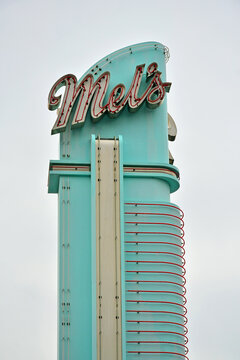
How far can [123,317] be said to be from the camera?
26.7m

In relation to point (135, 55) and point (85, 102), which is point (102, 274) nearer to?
point (85, 102)

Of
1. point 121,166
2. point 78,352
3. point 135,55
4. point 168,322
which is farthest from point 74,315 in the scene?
point 135,55

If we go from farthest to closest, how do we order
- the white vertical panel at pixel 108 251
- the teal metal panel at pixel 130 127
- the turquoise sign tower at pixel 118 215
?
the teal metal panel at pixel 130 127, the turquoise sign tower at pixel 118 215, the white vertical panel at pixel 108 251

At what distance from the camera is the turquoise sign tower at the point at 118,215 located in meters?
26.8

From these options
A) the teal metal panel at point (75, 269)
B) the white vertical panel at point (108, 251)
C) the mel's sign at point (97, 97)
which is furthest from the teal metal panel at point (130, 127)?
the teal metal panel at point (75, 269)

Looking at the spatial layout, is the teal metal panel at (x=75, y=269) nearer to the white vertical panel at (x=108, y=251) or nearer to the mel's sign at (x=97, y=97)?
the white vertical panel at (x=108, y=251)

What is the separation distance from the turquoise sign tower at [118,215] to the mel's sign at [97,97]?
31mm

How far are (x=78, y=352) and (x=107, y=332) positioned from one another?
0.98 m

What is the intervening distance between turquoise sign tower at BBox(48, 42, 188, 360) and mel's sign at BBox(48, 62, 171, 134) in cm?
3

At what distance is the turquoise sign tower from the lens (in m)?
26.8

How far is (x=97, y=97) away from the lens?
29266 millimetres

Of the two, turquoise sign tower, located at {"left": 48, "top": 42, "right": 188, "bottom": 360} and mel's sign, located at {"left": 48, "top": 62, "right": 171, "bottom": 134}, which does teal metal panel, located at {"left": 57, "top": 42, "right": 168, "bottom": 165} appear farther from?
mel's sign, located at {"left": 48, "top": 62, "right": 171, "bottom": 134}

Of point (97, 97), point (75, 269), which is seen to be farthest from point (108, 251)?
point (97, 97)

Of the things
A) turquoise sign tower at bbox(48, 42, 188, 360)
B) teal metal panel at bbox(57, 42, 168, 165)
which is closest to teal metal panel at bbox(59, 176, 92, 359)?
turquoise sign tower at bbox(48, 42, 188, 360)
